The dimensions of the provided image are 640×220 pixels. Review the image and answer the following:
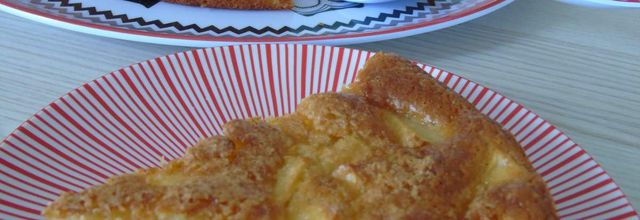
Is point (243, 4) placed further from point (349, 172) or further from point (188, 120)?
point (349, 172)

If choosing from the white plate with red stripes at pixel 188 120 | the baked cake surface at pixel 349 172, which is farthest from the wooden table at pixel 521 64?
the baked cake surface at pixel 349 172

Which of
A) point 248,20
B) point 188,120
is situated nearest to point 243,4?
point 248,20

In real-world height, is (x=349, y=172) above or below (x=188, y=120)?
above

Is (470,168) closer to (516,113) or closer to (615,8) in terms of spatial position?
(516,113)

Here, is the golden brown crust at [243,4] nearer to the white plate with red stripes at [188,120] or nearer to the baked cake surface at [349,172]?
the white plate with red stripes at [188,120]

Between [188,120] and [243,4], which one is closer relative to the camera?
[188,120]
